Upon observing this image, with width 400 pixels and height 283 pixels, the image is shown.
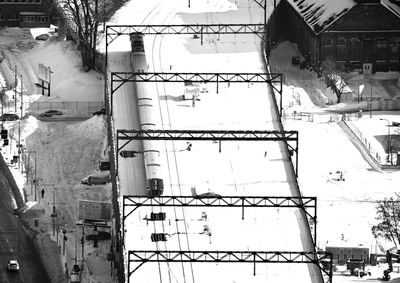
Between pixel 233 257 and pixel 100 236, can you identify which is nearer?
pixel 233 257

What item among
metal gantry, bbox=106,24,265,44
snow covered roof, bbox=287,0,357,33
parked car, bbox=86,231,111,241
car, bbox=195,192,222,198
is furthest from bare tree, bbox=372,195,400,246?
snow covered roof, bbox=287,0,357,33

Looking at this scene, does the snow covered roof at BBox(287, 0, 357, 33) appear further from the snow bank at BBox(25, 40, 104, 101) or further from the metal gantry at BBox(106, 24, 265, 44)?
the snow bank at BBox(25, 40, 104, 101)

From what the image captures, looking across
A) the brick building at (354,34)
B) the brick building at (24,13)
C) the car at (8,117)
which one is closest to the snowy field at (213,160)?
the brick building at (354,34)

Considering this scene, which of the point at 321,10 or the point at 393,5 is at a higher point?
the point at 321,10

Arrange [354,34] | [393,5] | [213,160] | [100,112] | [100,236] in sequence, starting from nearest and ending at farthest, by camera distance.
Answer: [100,236] → [213,160] → [100,112] → [354,34] → [393,5]

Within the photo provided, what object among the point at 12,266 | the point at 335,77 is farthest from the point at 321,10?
the point at 12,266

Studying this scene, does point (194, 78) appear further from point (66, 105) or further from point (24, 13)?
point (24, 13)

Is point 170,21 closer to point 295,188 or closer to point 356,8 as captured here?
point 356,8

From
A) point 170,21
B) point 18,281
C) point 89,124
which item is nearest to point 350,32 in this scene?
point 170,21
